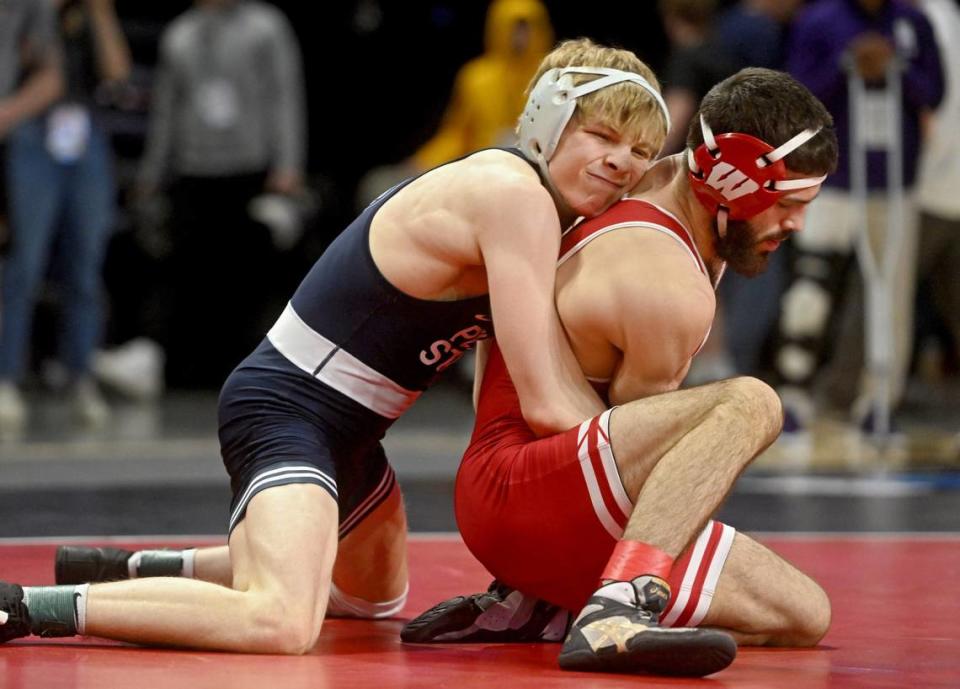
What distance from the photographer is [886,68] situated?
7316 mm

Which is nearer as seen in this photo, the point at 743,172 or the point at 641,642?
the point at 641,642

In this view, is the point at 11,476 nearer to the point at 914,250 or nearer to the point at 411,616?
the point at 411,616

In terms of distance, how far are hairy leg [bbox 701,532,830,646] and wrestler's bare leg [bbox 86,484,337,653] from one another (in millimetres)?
729

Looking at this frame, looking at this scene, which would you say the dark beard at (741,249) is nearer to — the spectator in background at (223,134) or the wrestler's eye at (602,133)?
the wrestler's eye at (602,133)

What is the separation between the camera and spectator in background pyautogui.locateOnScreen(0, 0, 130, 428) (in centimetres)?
766

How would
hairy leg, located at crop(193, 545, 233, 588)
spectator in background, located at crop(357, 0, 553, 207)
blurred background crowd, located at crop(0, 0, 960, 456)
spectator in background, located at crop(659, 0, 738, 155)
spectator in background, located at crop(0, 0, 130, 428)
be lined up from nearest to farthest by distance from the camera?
1. hairy leg, located at crop(193, 545, 233, 588)
2. blurred background crowd, located at crop(0, 0, 960, 456)
3. spectator in background, located at crop(0, 0, 130, 428)
4. spectator in background, located at crop(659, 0, 738, 155)
5. spectator in background, located at crop(357, 0, 553, 207)

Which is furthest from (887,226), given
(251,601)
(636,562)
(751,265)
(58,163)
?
(251,601)

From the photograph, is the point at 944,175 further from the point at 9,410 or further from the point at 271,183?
the point at 9,410

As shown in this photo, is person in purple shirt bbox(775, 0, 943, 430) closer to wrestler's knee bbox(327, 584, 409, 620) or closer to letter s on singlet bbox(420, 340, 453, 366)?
wrestler's knee bbox(327, 584, 409, 620)

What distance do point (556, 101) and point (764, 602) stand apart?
40.3 inches

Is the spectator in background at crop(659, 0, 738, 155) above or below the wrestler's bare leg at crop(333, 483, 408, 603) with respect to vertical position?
above

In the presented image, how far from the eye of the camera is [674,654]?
9.88 feet

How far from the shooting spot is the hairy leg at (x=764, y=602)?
11.0 feet

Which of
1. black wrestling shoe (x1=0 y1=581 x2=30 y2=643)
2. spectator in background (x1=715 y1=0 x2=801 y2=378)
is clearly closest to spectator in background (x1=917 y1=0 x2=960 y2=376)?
spectator in background (x1=715 y1=0 x2=801 y2=378)
